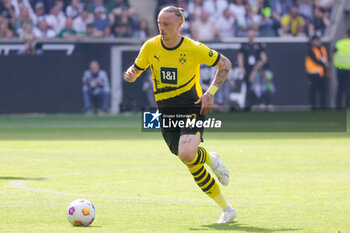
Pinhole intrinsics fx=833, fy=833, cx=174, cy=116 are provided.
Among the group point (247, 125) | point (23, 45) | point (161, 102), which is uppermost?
point (161, 102)

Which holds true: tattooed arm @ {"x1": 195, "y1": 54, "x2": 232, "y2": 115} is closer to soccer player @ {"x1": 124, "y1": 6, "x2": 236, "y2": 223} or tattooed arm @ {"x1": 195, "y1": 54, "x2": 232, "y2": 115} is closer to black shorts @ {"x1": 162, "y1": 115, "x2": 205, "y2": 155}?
soccer player @ {"x1": 124, "y1": 6, "x2": 236, "y2": 223}

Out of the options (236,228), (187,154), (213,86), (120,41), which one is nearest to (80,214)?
(187,154)

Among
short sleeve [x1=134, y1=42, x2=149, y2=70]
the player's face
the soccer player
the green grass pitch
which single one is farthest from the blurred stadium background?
the player's face

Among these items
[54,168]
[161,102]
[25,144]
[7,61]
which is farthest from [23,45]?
[161,102]

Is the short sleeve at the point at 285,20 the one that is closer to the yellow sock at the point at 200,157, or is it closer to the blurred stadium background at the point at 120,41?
the blurred stadium background at the point at 120,41

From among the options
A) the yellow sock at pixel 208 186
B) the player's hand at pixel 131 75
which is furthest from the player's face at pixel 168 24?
the yellow sock at pixel 208 186

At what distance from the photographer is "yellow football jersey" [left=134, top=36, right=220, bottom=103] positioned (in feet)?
31.7

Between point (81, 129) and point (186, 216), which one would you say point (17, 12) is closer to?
point (81, 129)

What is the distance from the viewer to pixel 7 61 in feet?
97.6

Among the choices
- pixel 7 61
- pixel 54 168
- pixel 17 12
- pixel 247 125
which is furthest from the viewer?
pixel 17 12

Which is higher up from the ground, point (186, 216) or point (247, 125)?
point (186, 216)

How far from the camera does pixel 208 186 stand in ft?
30.7

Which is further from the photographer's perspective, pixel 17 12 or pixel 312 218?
pixel 17 12

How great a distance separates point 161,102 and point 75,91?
20.5m
